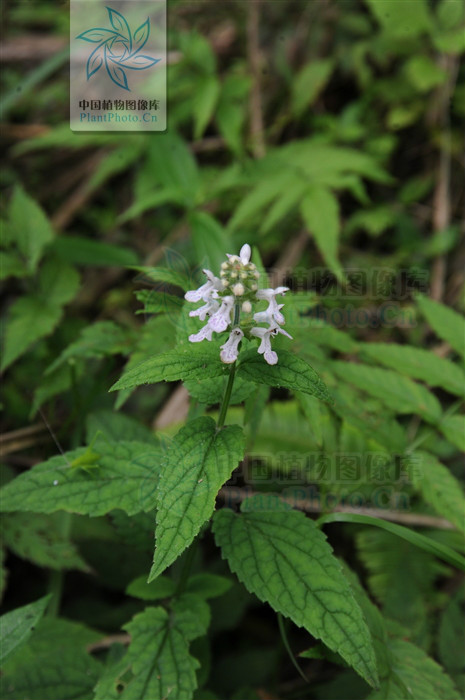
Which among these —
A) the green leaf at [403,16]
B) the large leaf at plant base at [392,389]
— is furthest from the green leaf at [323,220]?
the green leaf at [403,16]

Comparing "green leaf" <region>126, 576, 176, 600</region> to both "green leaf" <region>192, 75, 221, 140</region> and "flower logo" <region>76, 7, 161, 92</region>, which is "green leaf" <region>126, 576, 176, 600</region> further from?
"flower logo" <region>76, 7, 161, 92</region>

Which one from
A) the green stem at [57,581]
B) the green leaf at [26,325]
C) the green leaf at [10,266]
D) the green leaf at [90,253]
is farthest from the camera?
the green leaf at [90,253]

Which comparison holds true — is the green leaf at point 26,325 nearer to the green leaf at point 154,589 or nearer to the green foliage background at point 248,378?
the green foliage background at point 248,378

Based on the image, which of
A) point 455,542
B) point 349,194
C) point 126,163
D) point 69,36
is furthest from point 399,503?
point 69,36

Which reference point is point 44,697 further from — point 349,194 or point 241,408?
point 349,194

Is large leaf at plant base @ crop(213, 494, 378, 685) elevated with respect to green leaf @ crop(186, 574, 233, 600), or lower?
elevated

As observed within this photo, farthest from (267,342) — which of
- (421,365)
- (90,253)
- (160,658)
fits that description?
(90,253)

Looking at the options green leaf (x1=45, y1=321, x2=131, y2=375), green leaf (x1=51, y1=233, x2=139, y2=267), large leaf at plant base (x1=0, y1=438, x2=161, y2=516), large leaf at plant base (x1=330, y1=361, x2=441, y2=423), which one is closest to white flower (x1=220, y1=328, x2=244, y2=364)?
large leaf at plant base (x1=0, y1=438, x2=161, y2=516)

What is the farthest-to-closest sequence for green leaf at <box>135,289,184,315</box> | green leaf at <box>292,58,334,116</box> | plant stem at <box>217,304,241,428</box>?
green leaf at <box>292,58,334,116</box>
green leaf at <box>135,289,184,315</box>
plant stem at <box>217,304,241,428</box>
